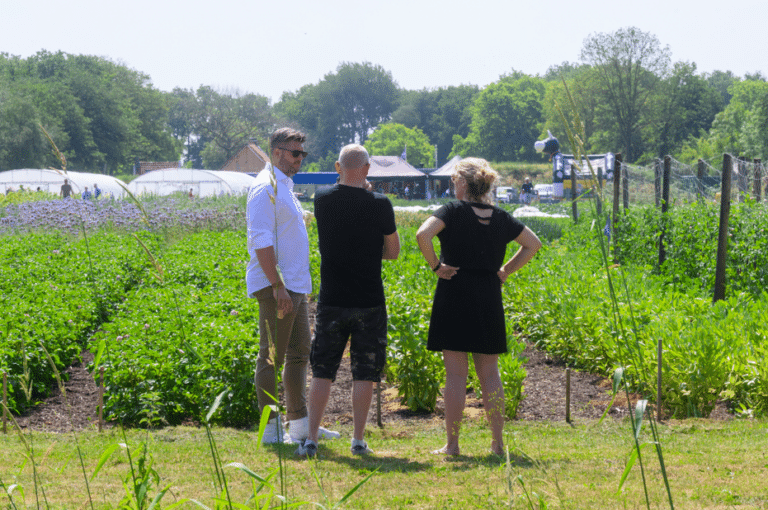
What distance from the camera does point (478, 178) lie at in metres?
3.76

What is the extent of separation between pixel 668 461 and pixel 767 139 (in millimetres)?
56303

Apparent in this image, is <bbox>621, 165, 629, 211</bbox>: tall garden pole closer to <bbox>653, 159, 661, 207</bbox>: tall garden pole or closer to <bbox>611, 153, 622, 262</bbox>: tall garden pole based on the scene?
<bbox>611, 153, 622, 262</bbox>: tall garden pole

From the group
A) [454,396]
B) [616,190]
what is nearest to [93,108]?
[616,190]

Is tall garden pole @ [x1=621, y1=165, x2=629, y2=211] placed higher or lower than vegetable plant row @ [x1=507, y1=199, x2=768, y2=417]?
higher

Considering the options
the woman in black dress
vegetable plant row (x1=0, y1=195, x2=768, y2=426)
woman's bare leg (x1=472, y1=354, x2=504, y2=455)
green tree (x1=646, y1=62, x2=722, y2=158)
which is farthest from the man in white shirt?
green tree (x1=646, y1=62, x2=722, y2=158)

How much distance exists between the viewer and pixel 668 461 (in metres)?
3.51

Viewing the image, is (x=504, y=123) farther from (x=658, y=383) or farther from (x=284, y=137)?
(x=284, y=137)

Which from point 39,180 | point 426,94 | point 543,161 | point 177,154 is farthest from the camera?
point 426,94

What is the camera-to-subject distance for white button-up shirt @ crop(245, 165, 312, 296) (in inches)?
150

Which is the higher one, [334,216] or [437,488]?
[334,216]

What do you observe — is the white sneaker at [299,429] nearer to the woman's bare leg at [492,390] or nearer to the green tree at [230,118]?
the woman's bare leg at [492,390]

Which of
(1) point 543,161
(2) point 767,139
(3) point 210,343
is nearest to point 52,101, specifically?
(1) point 543,161

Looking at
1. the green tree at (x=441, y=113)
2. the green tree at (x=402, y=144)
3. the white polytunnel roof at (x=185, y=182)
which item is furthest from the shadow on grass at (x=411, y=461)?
the green tree at (x=441, y=113)

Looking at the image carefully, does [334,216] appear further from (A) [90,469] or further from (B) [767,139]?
(B) [767,139]
